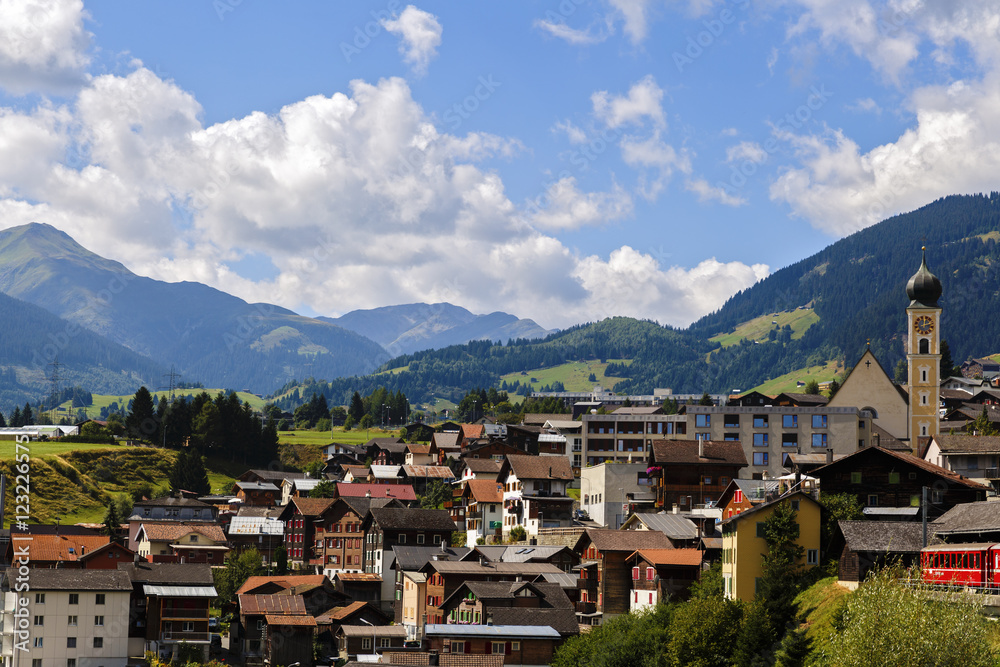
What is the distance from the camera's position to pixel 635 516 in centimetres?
9075

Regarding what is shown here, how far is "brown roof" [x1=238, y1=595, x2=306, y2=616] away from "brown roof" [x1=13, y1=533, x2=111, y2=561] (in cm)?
1714

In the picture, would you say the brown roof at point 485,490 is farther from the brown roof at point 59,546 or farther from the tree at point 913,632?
the tree at point 913,632

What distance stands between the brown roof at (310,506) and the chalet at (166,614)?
33.7 meters

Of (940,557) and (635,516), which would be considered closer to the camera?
(940,557)

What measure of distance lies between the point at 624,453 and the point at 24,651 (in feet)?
248

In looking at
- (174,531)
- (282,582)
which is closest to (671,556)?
(282,582)

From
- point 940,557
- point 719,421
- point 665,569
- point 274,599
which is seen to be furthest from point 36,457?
point 940,557

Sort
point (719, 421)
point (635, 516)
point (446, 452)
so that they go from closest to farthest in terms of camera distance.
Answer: point (635, 516), point (719, 421), point (446, 452)

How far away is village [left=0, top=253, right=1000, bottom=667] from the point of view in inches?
2788

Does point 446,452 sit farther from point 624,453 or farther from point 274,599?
point 274,599

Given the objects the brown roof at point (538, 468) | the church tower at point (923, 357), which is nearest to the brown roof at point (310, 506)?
the brown roof at point (538, 468)

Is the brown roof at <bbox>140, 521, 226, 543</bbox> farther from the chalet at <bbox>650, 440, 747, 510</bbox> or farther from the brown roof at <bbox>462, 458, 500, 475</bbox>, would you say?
the chalet at <bbox>650, 440, 747, 510</bbox>

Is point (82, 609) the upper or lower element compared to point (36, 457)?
lower

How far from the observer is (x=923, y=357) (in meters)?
125
